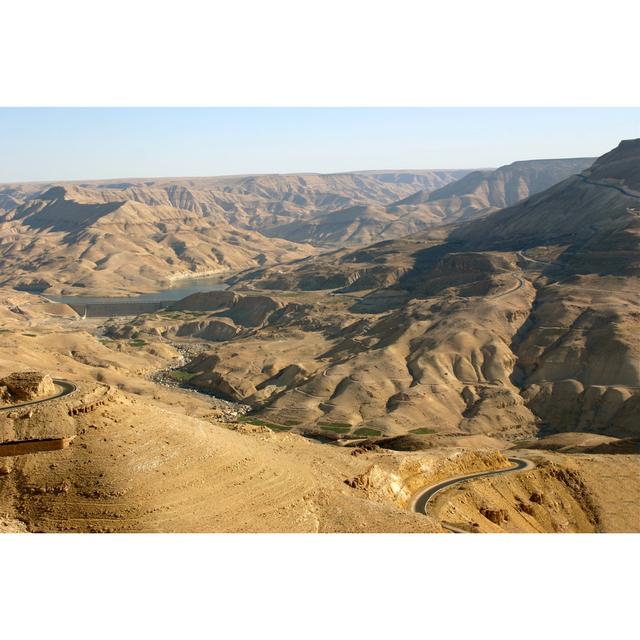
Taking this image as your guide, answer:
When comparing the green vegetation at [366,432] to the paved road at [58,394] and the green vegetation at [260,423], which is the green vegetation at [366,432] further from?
the paved road at [58,394]

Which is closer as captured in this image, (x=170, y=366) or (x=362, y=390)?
(x=362, y=390)

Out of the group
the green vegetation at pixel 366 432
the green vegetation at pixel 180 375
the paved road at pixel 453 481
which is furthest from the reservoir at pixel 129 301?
the paved road at pixel 453 481

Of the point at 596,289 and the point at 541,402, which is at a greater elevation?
the point at 596,289

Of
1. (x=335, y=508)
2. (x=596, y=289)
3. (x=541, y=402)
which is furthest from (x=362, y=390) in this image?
(x=335, y=508)

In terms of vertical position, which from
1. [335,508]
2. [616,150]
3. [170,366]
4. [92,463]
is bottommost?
[170,366]

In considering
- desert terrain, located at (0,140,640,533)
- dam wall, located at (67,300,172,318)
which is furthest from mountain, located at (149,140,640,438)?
dam wall, located at (67,300,172,318)

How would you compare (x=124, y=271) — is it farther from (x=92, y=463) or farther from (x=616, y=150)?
(x=92, y=463)

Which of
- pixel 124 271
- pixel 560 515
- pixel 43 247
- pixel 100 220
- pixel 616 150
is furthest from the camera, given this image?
pixel 100 220

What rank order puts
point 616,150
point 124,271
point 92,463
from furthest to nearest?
point 124,271 < point 616,150 < point 92,463
